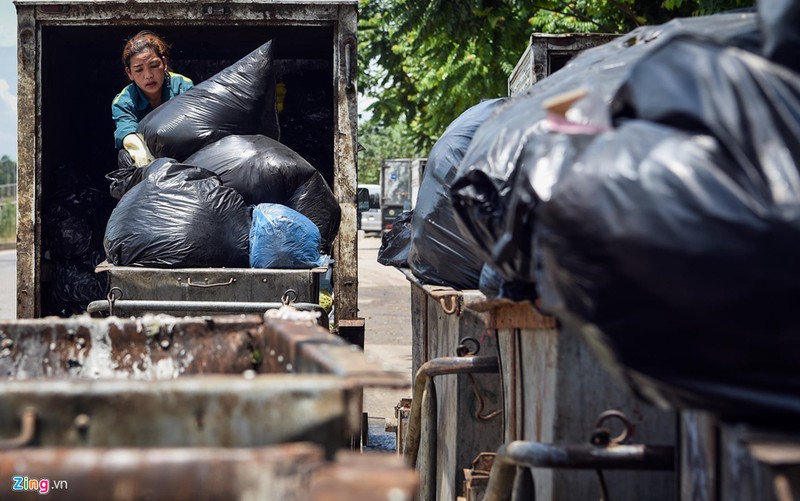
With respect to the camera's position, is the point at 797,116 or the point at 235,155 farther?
the point at 235,155

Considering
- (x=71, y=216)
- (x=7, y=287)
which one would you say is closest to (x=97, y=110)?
(x=71, y=216)

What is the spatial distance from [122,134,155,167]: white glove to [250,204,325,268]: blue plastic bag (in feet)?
3.52

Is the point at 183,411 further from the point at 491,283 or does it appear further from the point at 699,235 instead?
the point at 491,283

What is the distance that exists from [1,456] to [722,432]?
1161 millimetres

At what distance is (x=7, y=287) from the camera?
19.2 meters

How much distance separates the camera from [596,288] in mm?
1560

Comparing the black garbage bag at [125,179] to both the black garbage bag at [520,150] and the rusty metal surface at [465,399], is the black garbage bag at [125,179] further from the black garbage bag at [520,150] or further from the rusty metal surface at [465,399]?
the black garbage bag at [520,150]

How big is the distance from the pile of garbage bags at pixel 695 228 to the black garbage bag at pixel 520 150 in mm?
339

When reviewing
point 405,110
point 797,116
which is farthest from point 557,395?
point 405,110

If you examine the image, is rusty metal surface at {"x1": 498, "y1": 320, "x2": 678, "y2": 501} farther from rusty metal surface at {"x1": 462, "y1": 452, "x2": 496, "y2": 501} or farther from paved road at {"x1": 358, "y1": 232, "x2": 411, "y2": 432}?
paved road at {"x1": 358, "y1": 232, "x2": 411, "y2": 432}

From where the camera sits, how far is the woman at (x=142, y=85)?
20.2 feet

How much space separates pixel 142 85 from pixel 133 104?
135mm

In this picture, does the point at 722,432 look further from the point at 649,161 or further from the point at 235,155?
the point at 235,155

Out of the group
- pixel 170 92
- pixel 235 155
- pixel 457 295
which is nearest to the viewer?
pixel 457 295
